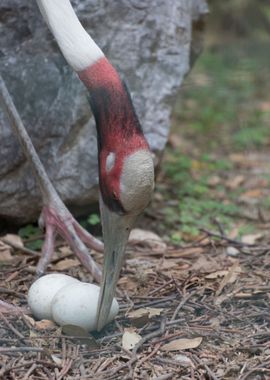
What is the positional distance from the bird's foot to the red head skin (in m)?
0.70

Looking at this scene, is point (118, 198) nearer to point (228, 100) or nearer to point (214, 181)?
point (214, 181)

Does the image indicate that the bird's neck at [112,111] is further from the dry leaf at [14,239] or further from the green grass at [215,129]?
the green grass at [215,129]

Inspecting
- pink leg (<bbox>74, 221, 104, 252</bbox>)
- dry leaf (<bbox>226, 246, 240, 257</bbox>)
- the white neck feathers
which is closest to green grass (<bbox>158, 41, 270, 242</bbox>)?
dry leaf (<bbox>226, 246, 240, 257</bbox>)

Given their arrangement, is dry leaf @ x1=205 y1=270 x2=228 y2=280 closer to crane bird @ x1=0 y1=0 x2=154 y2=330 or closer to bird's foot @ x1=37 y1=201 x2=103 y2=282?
bird's foot @ x1=37 y1=201 x2=103 y2=282

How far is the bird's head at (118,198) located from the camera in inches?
137

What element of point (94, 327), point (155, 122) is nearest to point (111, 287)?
point (94, 327)

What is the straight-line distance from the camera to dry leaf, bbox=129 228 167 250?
4.95 m

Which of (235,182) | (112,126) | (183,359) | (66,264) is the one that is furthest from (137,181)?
(235,182)

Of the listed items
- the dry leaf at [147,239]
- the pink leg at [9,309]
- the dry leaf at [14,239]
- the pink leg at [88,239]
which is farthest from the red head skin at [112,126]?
the dry leaf at [147,239]

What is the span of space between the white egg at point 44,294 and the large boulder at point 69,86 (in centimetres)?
114

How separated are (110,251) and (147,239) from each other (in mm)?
1300

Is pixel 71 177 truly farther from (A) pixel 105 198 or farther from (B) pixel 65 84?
(A) pixel 105 198

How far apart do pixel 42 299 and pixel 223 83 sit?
5.41 metres

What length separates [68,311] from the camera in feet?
11.6
